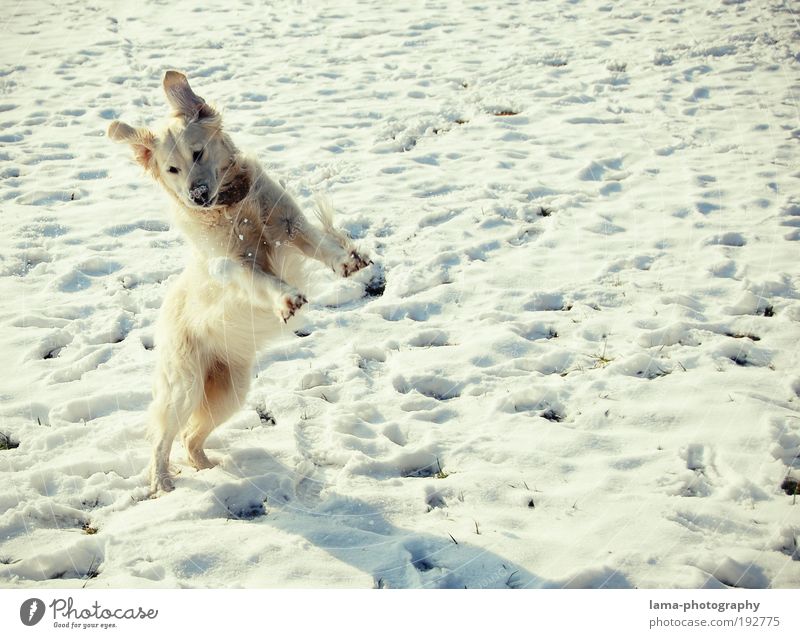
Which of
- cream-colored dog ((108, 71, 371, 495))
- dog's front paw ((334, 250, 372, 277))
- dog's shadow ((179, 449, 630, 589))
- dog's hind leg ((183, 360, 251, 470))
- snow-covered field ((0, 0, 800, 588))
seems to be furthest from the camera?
dog's hind leg ((183, 360, 251, 470))

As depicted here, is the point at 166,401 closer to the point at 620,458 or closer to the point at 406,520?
the point at 406,520

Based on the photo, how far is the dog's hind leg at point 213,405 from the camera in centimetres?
387

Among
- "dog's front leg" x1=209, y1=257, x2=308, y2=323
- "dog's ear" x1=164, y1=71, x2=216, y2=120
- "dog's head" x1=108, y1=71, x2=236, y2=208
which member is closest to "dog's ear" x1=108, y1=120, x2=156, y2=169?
"dog's head" x1=108, y1=71, x2=236, y2=208

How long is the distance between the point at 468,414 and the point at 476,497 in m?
0.71

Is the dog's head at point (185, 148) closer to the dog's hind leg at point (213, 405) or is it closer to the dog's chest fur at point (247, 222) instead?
the dog's chest fur at point (247, 222)

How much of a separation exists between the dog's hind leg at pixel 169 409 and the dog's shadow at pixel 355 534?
20 centimetres

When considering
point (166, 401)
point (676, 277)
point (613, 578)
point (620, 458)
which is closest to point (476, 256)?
point (676, 277)

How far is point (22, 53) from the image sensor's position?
409 inches

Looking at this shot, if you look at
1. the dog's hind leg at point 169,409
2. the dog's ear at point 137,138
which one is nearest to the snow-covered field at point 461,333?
the dog's hind leg at point 169,409

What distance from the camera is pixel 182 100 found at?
370 centimetres

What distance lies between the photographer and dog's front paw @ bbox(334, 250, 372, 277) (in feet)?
12.1

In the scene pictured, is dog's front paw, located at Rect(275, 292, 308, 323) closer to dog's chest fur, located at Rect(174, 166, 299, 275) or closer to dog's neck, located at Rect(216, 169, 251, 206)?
dog's chest fur, located at Rect(174, 166, 299, 275)

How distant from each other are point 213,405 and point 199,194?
4.15ft

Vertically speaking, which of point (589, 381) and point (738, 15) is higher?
point (738, 15)
